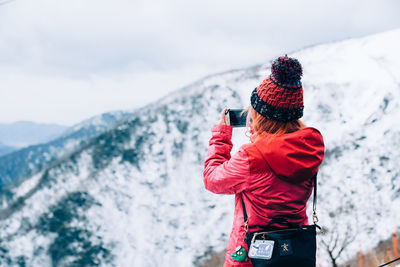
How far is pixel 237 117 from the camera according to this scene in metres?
2.18

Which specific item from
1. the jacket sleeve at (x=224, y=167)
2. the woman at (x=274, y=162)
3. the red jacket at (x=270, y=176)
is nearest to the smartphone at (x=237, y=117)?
the jacket sleeve at (x=224, y=167)

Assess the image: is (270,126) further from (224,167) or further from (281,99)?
(224,167)

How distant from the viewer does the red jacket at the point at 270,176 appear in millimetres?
1701

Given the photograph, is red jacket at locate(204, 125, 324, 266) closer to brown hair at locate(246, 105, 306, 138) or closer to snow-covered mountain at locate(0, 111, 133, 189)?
brown hair at locate(246, 105, 306, 138)

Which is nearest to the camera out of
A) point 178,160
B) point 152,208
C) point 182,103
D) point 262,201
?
point 262,201

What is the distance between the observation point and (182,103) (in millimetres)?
34781

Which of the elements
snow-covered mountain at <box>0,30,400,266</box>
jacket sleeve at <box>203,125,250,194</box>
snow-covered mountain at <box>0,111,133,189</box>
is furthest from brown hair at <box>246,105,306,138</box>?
snow-covered mountain at <box>0,111,133,189</box>

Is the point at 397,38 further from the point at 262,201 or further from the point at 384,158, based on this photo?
the point at 262,201

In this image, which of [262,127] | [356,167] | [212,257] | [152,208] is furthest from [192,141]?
[262,127]

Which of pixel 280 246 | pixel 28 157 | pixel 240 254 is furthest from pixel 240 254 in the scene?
pixel 28 157

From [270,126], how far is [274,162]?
0.24 meters

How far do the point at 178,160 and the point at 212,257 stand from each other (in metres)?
11.0

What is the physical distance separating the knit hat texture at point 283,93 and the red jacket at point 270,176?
133mm

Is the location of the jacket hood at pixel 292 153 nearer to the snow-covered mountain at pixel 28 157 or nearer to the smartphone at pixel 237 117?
the smartphone at pixel 237 117
